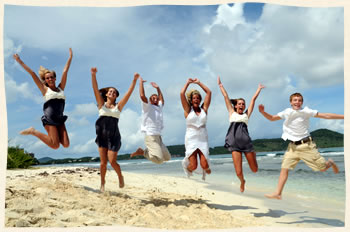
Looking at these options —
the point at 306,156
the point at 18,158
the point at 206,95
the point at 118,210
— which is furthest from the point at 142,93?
the point at 18,158

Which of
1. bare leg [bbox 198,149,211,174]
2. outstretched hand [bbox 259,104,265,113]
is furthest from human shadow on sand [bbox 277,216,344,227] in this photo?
→ outstretched hand [bbox 259,104,265,113]

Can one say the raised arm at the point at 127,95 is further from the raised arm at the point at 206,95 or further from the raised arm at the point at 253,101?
the raised arm at the point at 253,101

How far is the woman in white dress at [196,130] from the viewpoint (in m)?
6.67

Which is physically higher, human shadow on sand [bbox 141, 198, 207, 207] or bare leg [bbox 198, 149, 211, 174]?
bare leg [bbox 198, 149, 211, 174]

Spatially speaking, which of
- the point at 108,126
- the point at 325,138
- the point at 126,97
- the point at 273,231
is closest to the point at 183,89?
the point at 126,97

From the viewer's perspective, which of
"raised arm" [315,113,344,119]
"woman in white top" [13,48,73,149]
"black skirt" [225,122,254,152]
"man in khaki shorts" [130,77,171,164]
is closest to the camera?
"raised arm" [315,113,344,119]

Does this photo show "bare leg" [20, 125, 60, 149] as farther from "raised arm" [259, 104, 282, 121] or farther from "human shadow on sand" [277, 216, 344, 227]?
"human shadow on sand" [277, 216, 344, 227]

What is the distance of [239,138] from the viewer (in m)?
6.33

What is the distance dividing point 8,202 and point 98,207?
1719 millimetres

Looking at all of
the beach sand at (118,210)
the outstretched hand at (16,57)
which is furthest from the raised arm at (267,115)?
the outstretched hand at (16,57)

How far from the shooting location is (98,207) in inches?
251

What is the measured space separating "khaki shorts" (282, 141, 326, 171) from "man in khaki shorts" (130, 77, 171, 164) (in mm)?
2752

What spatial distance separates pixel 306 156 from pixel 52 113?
5409mm

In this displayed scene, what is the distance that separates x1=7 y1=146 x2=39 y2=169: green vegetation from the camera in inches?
568
